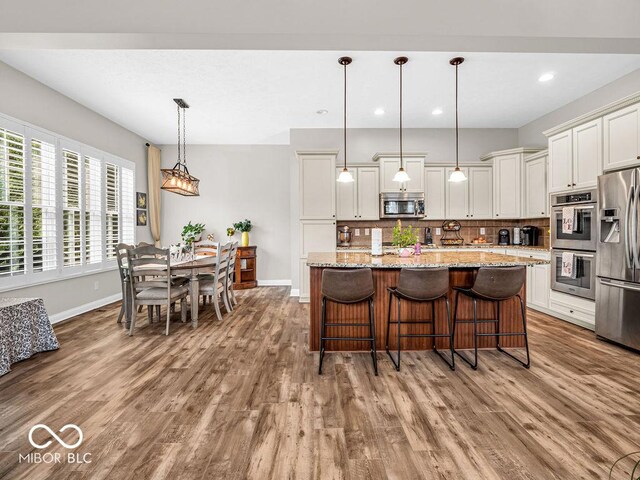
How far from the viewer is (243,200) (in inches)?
272

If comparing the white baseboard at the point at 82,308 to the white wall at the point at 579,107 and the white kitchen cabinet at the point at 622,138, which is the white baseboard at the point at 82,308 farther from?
the white wall at the point at 579,107

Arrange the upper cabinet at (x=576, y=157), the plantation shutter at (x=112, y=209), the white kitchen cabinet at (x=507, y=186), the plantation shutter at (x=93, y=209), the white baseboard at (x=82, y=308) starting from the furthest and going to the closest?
the plantation shutter at (x=112, y=209) < the white kitchen cabinet at (x=507, y=186) < the plantation shutter at (x=93, y=209) < the white baseboard at (x=82, y=308) < the upper cabinet at (x=576, y=157)

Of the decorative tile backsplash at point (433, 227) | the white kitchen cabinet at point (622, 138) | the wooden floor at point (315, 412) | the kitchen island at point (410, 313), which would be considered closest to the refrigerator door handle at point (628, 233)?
the white kitchen cabinet at point (622, 138)

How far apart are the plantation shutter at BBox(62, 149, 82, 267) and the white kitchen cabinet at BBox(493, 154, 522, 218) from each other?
6594mm

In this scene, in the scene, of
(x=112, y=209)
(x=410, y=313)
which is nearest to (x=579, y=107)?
(x=410, y=313)

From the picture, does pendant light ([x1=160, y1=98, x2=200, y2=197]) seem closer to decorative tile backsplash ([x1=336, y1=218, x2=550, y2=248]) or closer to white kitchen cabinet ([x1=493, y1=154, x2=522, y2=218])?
decorative tile backsplash ([x1=336, y1=218, x2=550, y2=248])

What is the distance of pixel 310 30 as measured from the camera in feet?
7.06

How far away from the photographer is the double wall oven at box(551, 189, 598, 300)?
11.8ft

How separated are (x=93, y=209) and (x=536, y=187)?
696 centimetres

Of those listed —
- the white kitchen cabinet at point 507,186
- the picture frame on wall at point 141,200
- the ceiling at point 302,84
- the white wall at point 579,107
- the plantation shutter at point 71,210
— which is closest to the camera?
the ceiling at point 302,84

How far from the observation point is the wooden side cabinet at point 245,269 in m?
6.43

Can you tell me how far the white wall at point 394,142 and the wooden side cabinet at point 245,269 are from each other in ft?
3.84

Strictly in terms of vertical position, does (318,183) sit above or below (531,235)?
above

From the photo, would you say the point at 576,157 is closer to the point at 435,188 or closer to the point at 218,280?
the point at 435,188
